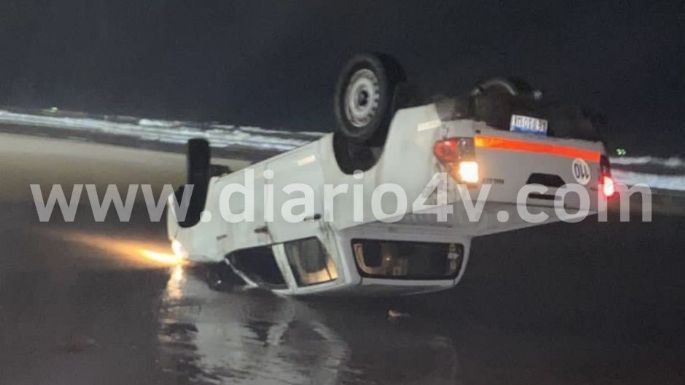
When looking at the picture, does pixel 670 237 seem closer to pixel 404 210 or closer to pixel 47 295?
pixel 404 210

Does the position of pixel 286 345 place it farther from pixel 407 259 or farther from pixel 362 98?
pixel 362 98

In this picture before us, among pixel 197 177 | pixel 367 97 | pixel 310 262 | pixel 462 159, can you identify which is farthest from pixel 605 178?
pixel 197 177

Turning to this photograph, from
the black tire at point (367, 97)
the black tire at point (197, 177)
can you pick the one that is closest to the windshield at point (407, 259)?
the black tire at point (367, 97)

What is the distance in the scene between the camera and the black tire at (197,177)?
40.9 ft

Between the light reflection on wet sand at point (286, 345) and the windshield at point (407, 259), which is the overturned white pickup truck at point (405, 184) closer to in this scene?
the windshield at point (407, 259)

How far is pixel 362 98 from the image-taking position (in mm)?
8406

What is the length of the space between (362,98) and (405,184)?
0.95 meters

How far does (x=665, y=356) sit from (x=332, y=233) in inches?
138

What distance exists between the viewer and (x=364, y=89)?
8.38 meters

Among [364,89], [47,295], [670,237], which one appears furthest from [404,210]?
[670,237]

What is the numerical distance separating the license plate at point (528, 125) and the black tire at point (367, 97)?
1.04 meters

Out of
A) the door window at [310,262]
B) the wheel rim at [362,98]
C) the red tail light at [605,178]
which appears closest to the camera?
the wheel rim at [362,98]

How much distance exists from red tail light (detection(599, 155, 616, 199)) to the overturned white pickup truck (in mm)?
12

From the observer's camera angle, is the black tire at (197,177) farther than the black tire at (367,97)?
Yes
